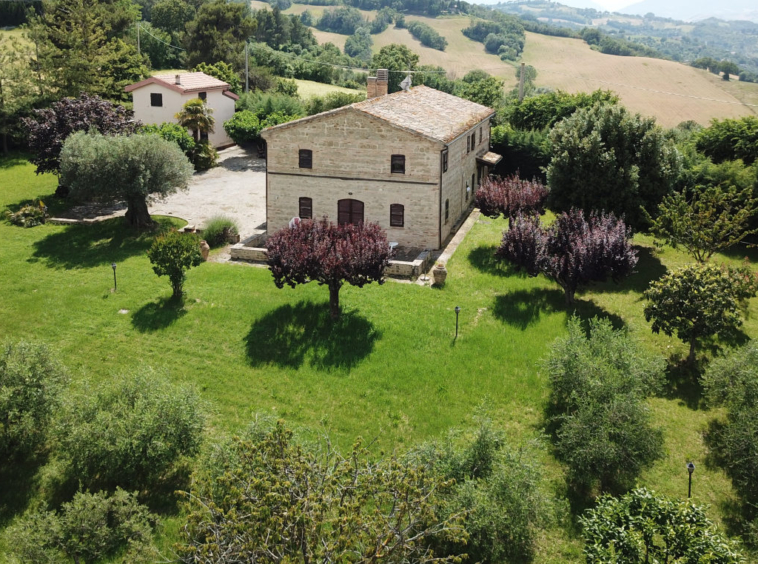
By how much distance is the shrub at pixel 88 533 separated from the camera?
12.7 metres

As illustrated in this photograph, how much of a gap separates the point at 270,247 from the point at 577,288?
35.9ft

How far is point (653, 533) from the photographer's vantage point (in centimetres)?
1109

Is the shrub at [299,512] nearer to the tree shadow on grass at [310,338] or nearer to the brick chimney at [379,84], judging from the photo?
the tree shadow on grass at [310,338]

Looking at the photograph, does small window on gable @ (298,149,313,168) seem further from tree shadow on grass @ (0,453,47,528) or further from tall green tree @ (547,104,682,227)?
tree shadow on grass @ (0,453,47,528)

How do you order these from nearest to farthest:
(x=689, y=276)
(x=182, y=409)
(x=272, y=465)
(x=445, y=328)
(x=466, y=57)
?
1. (x=272, y=465)
2. (x=182, y=409)
3. (x=689, y=276)
4. (x=445, y=328)
5. (x=466, y=57)

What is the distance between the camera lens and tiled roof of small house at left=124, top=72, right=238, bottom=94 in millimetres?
44219

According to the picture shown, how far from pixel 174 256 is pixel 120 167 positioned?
744cm

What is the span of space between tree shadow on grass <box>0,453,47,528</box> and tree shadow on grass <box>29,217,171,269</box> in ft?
38.1

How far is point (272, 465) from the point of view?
11.9m

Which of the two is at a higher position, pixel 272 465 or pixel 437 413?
pixel 272 465

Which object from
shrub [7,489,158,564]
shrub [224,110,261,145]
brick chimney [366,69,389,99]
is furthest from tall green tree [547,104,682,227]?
shrub [224,110,261,145]

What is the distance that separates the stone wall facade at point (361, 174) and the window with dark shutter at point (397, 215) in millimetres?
140

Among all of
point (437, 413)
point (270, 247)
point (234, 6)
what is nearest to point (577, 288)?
point (437, 413)

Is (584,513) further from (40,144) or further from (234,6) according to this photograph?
(234,6)
